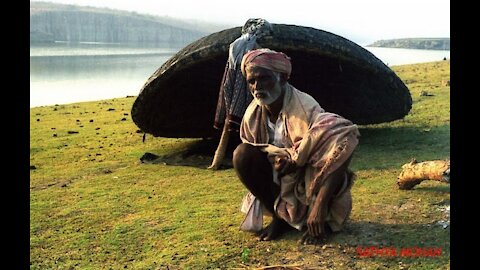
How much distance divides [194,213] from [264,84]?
1523mm

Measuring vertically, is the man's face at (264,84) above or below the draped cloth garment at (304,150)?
above

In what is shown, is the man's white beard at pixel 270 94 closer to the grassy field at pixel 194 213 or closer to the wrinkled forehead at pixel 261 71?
the wrinkled forehead at pixel 261 71

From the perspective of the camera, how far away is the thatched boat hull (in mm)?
6785

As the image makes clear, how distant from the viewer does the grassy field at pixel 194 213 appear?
4.07m

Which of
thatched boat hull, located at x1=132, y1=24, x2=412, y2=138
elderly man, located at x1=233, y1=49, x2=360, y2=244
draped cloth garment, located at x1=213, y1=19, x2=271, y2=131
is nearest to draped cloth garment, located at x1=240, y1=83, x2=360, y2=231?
elderly man, located at x1=233, y1=49, x2=360, y2=244

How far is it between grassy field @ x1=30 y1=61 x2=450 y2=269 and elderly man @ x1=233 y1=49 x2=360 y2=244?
168 mm

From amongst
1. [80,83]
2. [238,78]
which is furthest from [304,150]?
[80,83]

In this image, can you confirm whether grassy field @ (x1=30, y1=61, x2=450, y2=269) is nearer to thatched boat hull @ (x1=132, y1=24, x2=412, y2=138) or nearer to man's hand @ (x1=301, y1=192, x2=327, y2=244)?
man's hand @ (x1=301, y1=192, x2=327, y2=244)

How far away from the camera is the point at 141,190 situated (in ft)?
20.1

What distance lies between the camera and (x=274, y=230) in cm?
437

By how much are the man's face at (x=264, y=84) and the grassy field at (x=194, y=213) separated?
39.8 inches

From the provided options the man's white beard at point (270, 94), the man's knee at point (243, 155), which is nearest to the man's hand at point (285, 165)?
the man's knee at point (243, 155)

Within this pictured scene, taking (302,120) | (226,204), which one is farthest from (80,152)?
(302,120)

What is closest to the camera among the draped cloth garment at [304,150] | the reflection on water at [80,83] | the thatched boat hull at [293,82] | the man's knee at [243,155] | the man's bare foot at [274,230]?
the draped cloth garment at [304,150]
